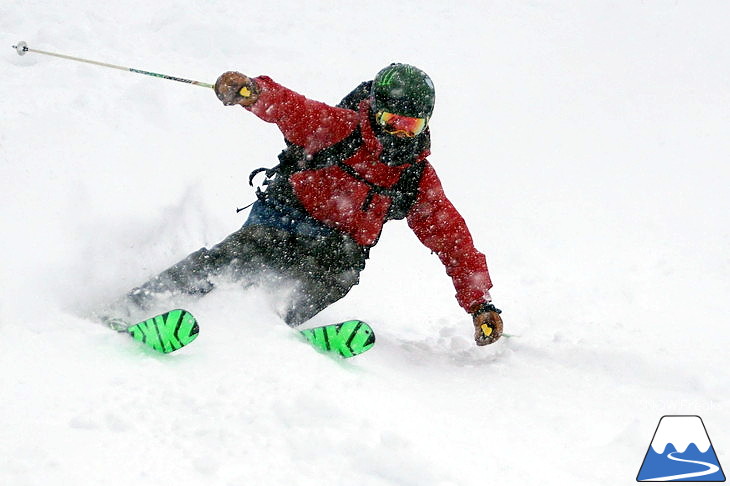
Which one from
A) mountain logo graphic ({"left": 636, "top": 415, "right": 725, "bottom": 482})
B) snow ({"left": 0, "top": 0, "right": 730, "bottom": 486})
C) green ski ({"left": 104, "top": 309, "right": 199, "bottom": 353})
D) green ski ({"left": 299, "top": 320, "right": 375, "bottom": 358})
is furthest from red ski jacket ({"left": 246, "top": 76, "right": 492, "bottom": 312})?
mountain logo graphic ({"left": 636, "top": 415, "right": 725, "bottom": 482})

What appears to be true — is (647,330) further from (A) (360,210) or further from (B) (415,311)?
(A) (360,210)

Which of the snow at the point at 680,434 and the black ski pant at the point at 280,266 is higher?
the black ski pant at the point at 280,266

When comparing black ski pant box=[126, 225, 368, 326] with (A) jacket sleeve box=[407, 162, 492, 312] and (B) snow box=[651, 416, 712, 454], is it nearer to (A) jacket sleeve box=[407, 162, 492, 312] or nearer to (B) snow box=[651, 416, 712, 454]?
(A) jacket sleeve box=[407, 162, 492, 312]

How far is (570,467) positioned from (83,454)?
173 cm

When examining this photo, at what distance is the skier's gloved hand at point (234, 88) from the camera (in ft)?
12.3

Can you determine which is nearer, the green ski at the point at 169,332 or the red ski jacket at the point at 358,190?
the green ski at the point at 169,332

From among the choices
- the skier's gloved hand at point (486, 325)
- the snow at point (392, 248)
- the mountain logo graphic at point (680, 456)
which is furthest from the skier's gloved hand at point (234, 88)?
the mountain logo graphic at point (680, 456)

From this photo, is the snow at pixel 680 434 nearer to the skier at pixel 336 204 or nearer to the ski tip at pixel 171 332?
the skier at pixel 336 204

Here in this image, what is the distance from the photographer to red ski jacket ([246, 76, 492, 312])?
4.02m

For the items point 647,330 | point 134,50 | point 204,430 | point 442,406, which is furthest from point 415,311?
point 134,50

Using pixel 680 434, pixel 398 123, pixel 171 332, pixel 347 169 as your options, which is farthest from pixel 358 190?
pixel 680 434

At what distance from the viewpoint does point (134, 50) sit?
811 cm

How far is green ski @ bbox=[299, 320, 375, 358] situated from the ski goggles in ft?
3.54

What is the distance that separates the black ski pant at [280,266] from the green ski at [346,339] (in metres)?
0.49
